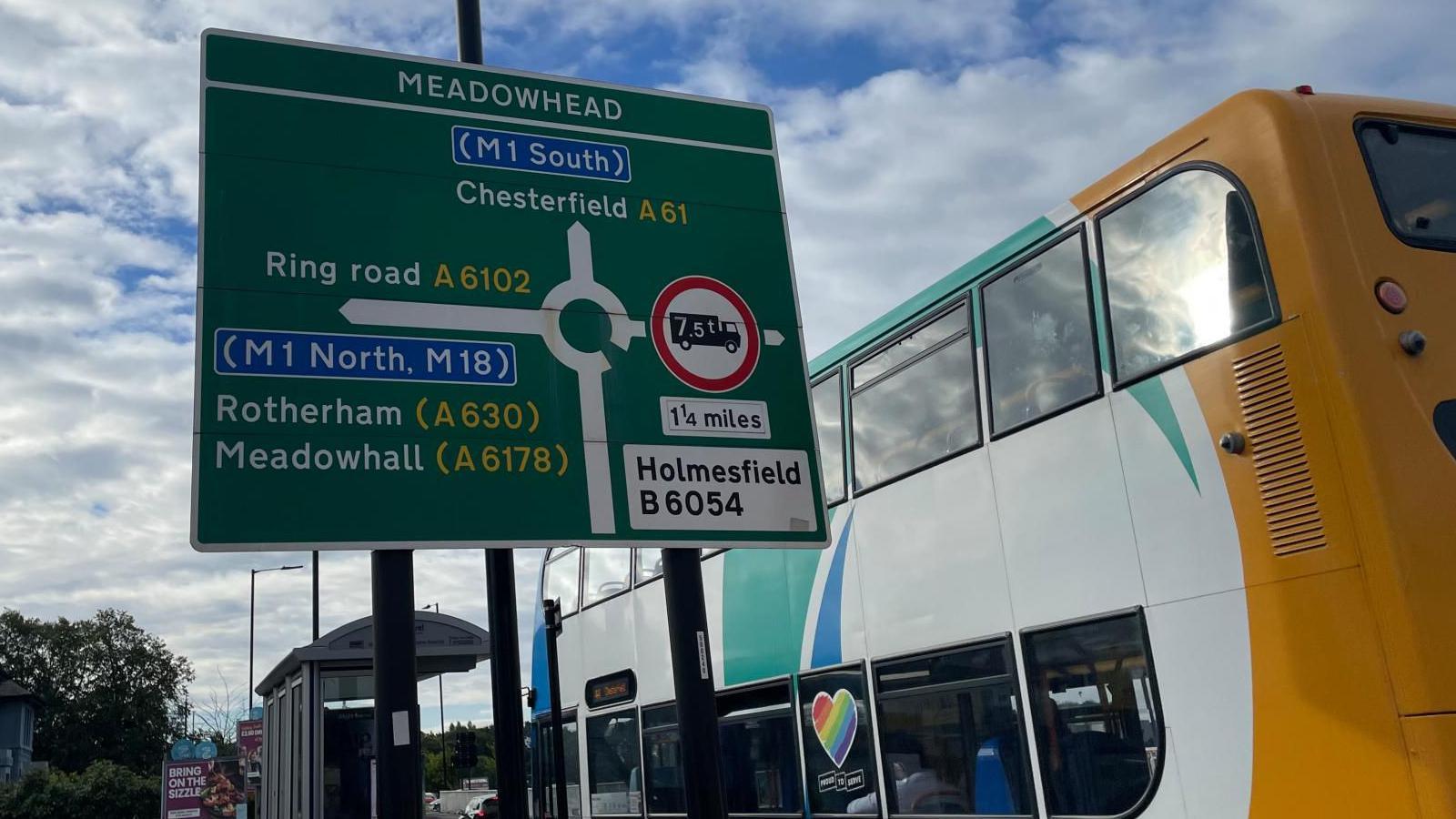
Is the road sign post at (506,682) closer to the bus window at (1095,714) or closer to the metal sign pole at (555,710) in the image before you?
the bus window at (1095,714)

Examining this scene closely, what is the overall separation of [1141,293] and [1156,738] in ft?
6.98

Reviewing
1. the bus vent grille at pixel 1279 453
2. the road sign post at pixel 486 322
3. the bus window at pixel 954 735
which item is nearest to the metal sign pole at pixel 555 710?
the bus window at pixel 954 735

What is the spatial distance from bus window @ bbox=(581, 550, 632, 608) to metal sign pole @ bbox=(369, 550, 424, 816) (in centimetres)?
623

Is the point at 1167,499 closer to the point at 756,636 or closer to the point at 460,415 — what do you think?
the point at 460,415

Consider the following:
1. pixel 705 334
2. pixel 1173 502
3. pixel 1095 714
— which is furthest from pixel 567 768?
pixel 1173 502

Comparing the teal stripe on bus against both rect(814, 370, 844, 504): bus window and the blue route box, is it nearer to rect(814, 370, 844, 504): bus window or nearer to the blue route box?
rect(814, 370, 844, 504): bus window

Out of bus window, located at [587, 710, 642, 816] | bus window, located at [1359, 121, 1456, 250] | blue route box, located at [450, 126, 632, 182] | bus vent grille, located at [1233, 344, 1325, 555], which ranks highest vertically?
blue route box, located at [450, 126, 632, 182]

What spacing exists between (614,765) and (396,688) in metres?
7.05

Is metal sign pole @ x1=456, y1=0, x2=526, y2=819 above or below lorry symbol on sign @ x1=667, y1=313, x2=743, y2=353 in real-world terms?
below

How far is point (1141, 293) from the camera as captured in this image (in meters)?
5.96

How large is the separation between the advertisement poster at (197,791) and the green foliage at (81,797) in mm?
18390

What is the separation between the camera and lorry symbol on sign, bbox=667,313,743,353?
5.53 metres

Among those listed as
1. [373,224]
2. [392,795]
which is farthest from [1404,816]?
[373,224]

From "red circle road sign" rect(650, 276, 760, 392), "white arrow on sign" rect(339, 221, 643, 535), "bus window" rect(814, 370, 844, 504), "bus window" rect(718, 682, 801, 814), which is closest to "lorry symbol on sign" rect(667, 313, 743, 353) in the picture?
"red circle road sign" rect(650, 276, 760, 392)
